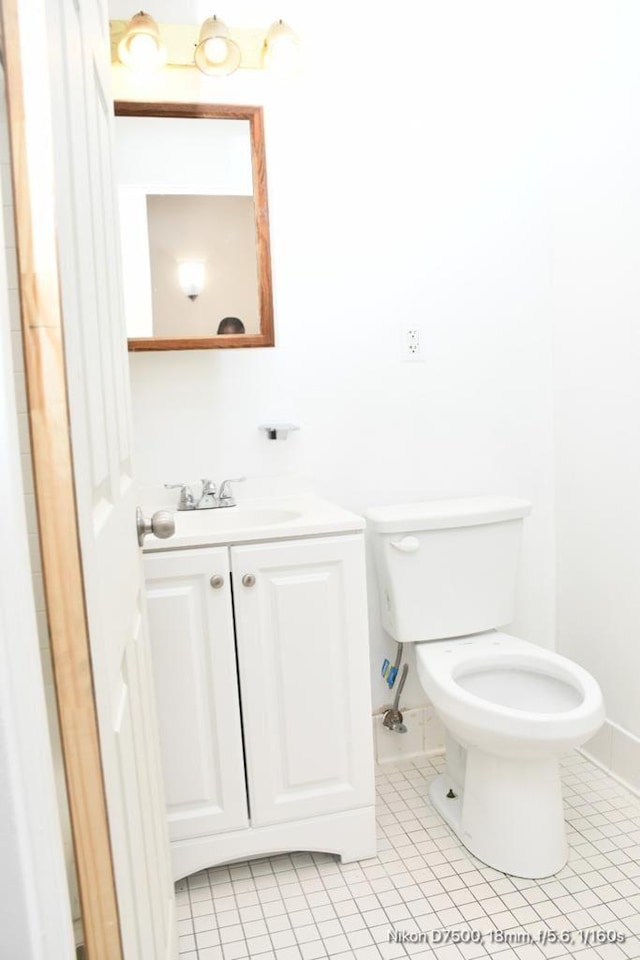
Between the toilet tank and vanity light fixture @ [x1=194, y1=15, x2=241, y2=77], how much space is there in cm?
121

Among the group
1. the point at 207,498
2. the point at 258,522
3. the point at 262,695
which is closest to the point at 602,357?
the point at 258,522

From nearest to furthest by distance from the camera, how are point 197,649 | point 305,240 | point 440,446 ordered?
point 197,649 → point 305,240 → point 440,446

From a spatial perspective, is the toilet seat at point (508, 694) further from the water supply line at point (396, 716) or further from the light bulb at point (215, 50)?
the light bulb at point (215, 50)

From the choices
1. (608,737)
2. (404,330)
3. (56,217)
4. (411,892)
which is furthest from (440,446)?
(56,217)

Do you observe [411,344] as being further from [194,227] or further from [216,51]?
[216,51]

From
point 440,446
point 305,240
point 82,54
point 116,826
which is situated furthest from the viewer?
point 440,446

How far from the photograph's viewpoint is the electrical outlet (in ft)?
6.68

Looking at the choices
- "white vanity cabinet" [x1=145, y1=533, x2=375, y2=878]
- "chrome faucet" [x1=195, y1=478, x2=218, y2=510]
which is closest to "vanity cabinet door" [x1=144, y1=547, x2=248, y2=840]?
"white vanity cabinet" [x1=145, y1=533, x2=375, y2=878]

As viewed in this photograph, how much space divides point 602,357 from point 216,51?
1301mm

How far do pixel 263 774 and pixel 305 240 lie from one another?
1389mm

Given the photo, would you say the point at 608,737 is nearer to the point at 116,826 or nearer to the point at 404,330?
the point at 404,330

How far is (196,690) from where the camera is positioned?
1.55 meters

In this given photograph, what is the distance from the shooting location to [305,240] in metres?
1.93

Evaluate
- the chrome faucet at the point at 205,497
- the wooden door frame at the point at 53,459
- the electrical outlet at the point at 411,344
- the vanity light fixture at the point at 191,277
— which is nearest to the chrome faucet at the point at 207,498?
the chrome faucet at the point at 205,497
